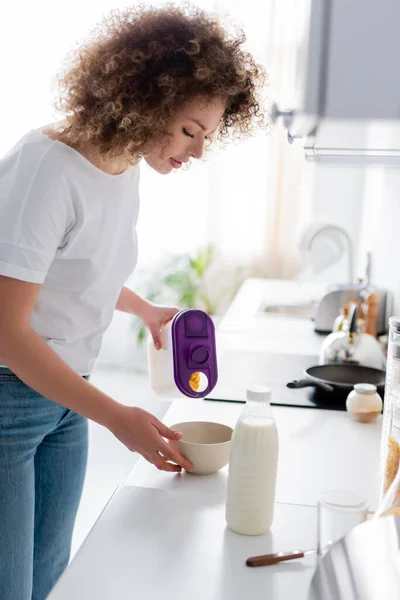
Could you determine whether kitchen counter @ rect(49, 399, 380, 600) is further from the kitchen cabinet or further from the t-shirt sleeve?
the kitchen cabinet

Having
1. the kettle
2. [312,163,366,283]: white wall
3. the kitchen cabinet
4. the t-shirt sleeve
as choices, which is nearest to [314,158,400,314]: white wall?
[312,163,366,283]: white wall

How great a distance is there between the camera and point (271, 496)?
1.01 metres

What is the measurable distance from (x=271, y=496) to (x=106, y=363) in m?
3.85

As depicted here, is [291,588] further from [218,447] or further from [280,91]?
[280,91]

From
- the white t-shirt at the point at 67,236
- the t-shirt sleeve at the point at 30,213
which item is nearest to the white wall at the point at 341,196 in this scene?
the white t-shirt at the point at 67,236

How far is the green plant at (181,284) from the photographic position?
4504 mm

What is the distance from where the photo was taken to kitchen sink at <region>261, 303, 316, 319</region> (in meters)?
3.08

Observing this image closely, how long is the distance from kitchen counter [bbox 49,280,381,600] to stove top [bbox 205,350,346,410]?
116mm

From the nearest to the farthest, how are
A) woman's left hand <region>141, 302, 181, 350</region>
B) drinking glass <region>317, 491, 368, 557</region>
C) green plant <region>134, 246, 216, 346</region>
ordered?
drinking glass <region>317, 491, 368, 557</region> < woman's left hand <region>141, 302, 181, 350</region> < green plant <region>134, 246, 216, 346</region>

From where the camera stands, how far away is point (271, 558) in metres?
0.92

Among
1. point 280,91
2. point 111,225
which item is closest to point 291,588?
point 111,225

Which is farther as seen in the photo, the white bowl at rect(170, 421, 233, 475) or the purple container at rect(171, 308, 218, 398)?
the purple container at rect(171, 308, 218, 398)

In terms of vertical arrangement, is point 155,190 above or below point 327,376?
above

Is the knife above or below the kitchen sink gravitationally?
below
